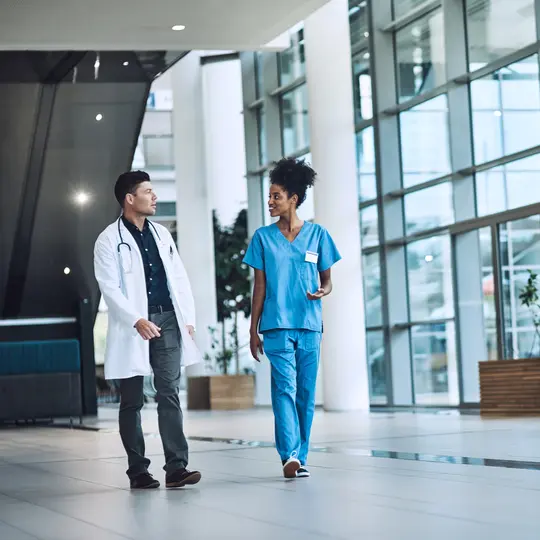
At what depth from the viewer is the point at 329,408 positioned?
14812 millimetres

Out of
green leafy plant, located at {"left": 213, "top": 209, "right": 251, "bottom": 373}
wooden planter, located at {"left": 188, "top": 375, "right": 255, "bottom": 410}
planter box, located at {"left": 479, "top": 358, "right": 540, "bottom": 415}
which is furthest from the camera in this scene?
green leafy plant, located at {"left": 213, "top": 209, "right": 251, "bottom": 373}

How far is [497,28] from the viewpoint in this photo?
43.9ft

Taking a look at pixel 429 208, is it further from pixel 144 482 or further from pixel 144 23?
pixel 144 482

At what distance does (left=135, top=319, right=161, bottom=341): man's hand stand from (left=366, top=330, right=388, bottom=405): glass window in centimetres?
1121

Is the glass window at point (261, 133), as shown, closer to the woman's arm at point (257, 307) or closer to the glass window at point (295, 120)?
the glass window at point (295, 120)

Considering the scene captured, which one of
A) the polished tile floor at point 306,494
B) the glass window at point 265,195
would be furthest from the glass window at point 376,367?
the polished tile floor at point 306,494

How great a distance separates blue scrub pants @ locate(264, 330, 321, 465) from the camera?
521 cm

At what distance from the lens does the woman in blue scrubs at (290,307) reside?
17.2ft

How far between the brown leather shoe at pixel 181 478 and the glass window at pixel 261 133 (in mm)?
14908

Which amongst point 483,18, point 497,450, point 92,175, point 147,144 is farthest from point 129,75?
point 147,144

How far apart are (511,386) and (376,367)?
5.11m

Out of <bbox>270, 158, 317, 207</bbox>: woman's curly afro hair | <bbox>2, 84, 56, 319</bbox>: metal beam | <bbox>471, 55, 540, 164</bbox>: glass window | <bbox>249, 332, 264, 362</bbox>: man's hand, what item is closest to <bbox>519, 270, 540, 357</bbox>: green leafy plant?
<bbox>471, 55, 540, 164</bbox>: glass window

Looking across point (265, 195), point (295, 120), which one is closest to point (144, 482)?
point (295, 120)

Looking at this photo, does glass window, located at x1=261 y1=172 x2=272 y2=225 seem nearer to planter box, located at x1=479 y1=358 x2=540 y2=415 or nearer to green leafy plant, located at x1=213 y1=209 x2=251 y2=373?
green leafy plant, located at x1=213 y1=209 x2=251 y2=373
